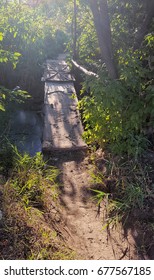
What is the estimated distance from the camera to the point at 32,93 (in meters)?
8.41

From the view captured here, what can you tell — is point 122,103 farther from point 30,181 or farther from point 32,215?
point 32,215

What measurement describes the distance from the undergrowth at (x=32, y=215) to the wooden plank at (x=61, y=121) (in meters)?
0.83

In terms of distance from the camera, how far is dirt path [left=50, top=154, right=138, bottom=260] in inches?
125

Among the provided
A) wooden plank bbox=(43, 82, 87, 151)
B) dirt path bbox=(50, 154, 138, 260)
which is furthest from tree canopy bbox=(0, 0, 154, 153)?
dirt path bbox=(50, 154, 138, 260)

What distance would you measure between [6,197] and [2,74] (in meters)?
5.45

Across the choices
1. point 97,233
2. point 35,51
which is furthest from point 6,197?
point 35,51

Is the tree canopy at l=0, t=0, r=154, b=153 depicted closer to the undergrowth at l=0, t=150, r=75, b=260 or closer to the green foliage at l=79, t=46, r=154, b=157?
the green foliage at l=79, t=46, r=154, b=157

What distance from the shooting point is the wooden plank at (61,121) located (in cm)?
504

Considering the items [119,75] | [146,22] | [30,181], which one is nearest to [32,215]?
[30,181]

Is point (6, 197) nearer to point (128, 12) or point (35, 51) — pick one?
point (128, 12)

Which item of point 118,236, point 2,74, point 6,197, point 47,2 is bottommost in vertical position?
point 118,236

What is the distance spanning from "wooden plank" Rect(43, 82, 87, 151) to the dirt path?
0.50 m

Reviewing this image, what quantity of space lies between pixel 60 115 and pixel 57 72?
2.67 metres

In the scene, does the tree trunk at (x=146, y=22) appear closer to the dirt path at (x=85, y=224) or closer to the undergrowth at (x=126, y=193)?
the undergrowth at (x=126, y=193)
